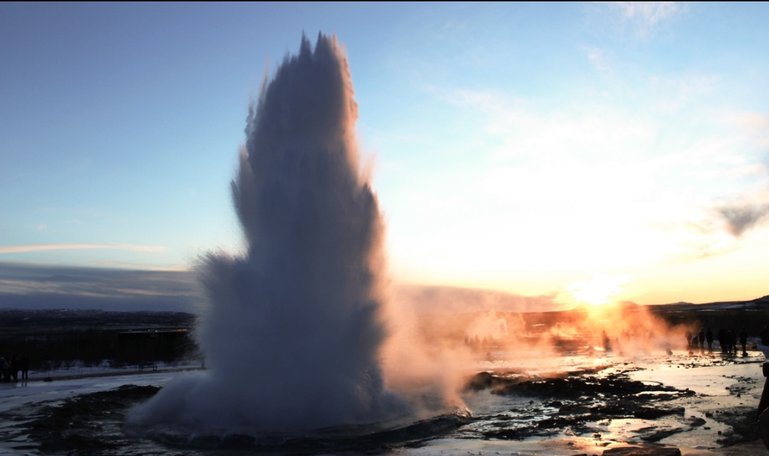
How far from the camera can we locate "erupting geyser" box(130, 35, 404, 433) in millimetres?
15078

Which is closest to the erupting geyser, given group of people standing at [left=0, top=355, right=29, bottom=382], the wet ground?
the wet ground

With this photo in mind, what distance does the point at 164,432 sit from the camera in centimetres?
1394

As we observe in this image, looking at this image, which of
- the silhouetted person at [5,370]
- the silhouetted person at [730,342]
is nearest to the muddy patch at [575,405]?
the silhouetted person at [730,342]

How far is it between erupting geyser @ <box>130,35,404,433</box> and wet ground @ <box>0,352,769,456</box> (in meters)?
1.41

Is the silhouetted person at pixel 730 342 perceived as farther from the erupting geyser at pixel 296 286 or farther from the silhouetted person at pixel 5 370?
the silhouetted person at pixel 5 370

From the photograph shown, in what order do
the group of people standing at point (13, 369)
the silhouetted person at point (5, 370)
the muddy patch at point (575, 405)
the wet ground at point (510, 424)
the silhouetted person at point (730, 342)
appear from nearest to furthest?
the wet ground at point (510, 424) → the muddy patch at point (575, 405) → the group of people standing at point (13, 369) → the silhouetted person at point (5, 370) → the silhouetted person at point (730, 342)

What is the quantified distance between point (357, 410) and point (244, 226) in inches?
256

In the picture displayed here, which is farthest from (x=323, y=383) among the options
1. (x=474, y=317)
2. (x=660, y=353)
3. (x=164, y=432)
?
(x=474, y=317)

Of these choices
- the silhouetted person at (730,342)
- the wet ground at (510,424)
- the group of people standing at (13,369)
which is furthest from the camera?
the silhouetted person at (730,342)

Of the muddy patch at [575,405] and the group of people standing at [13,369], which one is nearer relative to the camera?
the muddy patch at [575,405]

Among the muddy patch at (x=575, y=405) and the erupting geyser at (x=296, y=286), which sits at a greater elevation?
the erupting geyser at (x=296, y=286)

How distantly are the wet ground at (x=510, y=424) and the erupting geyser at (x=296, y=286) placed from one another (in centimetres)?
141

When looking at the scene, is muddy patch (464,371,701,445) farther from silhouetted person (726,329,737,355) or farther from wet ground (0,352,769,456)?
silhouetted person (726,329,737,355)

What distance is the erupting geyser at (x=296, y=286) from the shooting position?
49.5 feet
